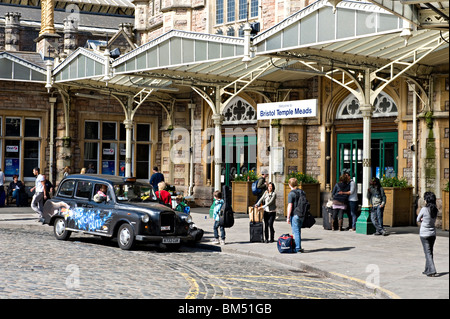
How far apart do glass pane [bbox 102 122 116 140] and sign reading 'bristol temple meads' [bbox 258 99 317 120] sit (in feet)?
36.4

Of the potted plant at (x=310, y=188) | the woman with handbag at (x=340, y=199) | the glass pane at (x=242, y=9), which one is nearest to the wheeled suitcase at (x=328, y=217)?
the woman with handbag at (x=340, y=199)

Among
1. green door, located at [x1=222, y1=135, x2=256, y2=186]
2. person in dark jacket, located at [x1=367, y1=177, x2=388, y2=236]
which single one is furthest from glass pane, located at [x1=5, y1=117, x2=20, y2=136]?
person in dark jacket, located at [x1=367, y1=177, x2=388, y2=236]

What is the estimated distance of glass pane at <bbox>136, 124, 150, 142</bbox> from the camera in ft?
108

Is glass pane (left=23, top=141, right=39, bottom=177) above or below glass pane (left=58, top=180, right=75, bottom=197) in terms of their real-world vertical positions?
above

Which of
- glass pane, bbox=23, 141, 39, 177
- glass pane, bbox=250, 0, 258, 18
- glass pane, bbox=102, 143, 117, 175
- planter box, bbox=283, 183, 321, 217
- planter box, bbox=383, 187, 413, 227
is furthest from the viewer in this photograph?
glass pane, bbox=102, 143, 117, 175

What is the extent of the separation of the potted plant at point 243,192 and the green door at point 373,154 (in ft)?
10.2

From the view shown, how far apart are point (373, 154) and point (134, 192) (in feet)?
32.3

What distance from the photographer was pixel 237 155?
29.3 meters

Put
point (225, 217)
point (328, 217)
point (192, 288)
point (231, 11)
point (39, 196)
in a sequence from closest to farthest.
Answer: point (192, 288) → point (225, 217) → point (328, 217) → point (39, 196) → point (231, 11)

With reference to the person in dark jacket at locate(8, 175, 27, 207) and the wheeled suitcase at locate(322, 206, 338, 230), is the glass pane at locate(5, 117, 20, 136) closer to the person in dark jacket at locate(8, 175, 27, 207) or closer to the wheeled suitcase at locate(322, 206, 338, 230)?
the person in dark jacket at locate(8, 175, 27, 207)

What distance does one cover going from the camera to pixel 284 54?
1981 centimetres

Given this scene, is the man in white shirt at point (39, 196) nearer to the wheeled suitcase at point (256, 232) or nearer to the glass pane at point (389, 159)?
the wheeled suitcase at point (256, 232)

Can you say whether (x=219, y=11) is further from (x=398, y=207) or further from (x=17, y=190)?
(x=398, y=207)

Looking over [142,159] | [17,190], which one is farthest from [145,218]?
[142,159]
